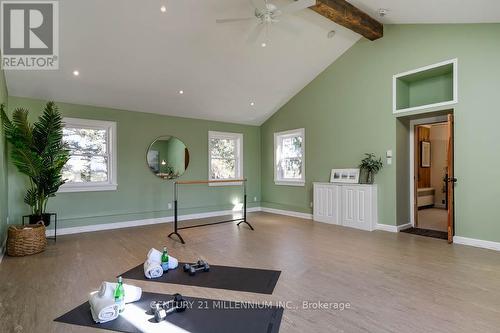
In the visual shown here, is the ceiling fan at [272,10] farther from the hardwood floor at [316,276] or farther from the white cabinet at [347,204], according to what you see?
the white cabinet at [347,204]

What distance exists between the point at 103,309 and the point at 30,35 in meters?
3.79

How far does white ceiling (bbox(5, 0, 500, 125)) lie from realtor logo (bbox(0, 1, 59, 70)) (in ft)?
0.38

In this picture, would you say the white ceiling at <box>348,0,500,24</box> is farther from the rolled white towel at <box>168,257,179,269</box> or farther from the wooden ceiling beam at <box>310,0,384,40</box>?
the rolled white towel at <box>168,257,179,269</box>

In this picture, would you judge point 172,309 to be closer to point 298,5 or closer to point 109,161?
point 298,5

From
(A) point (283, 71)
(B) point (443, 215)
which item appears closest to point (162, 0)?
(A) point (283, 71)

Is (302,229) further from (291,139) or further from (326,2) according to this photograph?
(326,2)

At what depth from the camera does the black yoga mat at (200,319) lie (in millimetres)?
2111

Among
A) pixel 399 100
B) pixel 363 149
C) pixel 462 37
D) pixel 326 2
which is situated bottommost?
pixel 363 149

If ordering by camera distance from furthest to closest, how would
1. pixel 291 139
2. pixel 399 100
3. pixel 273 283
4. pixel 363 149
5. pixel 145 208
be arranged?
pixel 291 139 < pixel 145 208 < pixel 363 149 < pixel 399 100 < pixel 273 283

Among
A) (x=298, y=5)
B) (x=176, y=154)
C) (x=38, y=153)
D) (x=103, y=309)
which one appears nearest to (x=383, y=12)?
(x=298, y=5)

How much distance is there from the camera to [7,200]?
4.51 meters

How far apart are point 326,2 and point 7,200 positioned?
597cm

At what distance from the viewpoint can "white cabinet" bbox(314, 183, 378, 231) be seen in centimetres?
534

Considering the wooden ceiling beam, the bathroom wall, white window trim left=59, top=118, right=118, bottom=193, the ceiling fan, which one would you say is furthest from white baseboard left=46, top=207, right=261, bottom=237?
the bathroom wall
